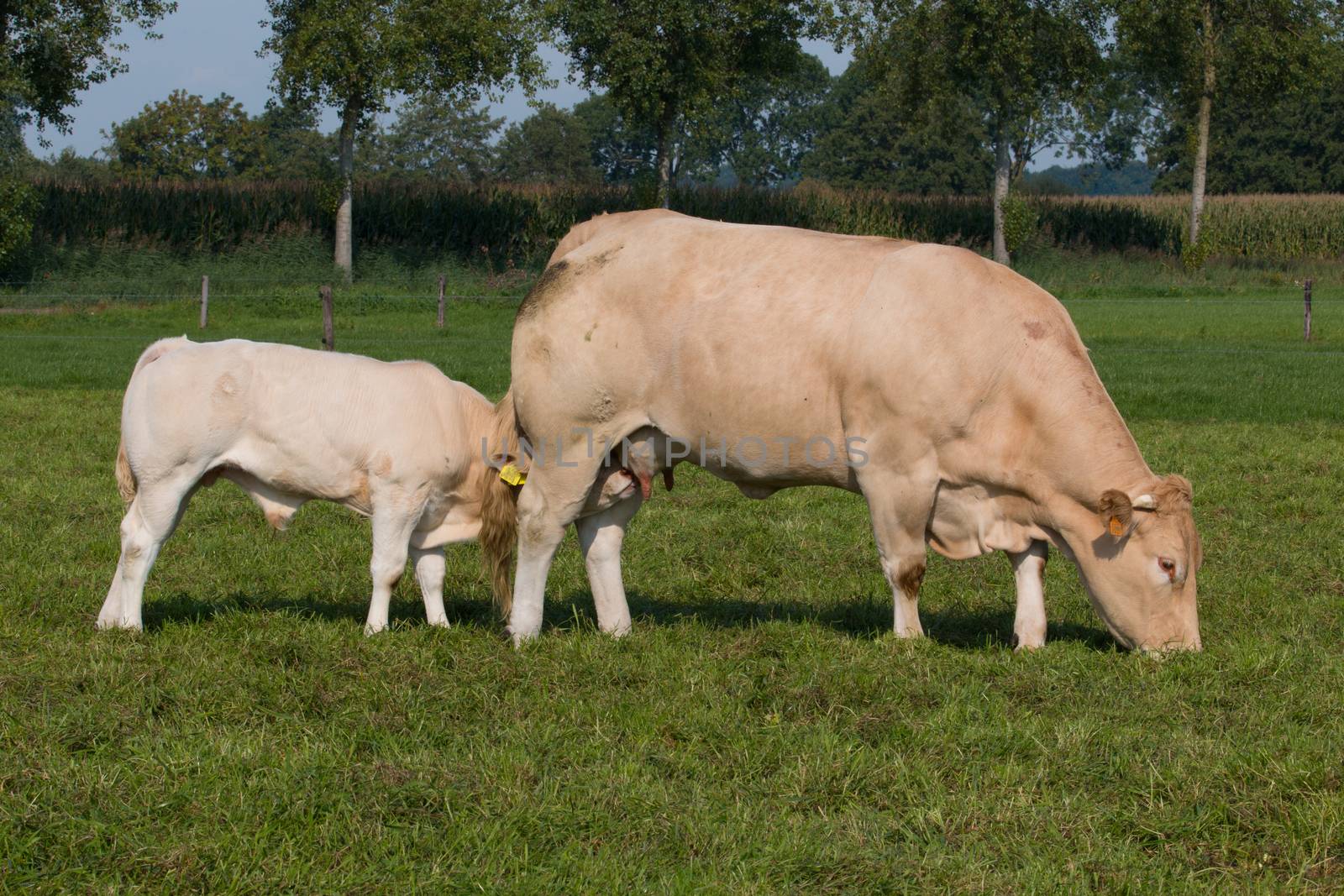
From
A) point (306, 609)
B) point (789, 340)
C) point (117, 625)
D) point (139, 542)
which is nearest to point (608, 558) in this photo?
point (789, 340)

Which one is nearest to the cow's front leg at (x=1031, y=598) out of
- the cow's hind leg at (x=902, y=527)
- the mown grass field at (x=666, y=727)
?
the mown grass field at (x=666, y=727)

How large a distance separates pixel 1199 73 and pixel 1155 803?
42.5 m

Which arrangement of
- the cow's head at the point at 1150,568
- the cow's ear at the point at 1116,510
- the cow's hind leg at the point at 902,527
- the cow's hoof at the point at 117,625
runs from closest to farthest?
the cow's ear at the point at 1116,510, the cow's head at the point at 1150,568, the cow's hind leg at the point at 902,527, the cow's hoof at the point at 117,625

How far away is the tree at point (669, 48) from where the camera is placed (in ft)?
118

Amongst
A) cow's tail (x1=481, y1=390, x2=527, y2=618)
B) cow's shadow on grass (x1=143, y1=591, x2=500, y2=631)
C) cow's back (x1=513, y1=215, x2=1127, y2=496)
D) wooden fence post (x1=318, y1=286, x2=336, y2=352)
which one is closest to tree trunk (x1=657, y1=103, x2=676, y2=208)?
wooden fence post (x1=318, y1=286, x2=336, y2=352)

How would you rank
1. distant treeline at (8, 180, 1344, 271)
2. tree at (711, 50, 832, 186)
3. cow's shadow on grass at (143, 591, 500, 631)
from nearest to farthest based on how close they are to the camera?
cow's shadow on grass at (143, 591, 500, 631), distant treeline at (8, 180, 1344, 271), tree at (711, 50, 832, 186)

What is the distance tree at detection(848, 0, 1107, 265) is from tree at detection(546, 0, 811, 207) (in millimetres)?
2694

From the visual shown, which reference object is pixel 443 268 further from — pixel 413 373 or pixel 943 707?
pixel 943 707

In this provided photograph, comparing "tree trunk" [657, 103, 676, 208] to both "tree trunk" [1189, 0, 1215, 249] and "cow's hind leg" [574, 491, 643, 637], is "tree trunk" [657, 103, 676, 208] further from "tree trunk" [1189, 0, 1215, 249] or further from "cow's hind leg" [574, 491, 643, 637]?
"cow's hind leg" [574, 491, 643, 637]

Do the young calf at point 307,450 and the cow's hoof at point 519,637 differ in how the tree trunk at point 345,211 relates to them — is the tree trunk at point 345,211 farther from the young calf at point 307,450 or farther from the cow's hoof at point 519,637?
the cow's hoof at point 519,637

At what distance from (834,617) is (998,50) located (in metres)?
34.4

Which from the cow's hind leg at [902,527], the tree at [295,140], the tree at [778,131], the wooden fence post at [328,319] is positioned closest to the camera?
the cow's hind leg at [902,527]

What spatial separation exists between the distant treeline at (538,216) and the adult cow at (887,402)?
29053 millimetres

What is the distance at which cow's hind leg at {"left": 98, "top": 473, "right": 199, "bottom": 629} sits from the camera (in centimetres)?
638
